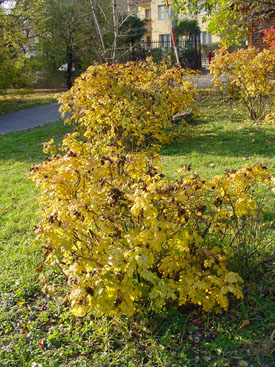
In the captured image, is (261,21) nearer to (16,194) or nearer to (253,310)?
(16,194)

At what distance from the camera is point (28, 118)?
12.5 m

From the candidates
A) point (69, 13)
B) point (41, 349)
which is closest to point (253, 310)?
point (41, 349)

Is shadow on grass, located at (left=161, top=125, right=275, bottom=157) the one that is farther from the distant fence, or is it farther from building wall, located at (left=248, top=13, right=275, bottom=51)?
the distant fence

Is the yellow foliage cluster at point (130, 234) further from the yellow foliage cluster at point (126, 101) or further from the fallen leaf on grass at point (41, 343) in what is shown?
the yellow foliage cluster at point (126, 101)

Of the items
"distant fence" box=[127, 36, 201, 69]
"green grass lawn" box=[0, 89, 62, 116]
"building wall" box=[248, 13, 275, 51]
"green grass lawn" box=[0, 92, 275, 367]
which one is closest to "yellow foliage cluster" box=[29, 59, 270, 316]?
"green grass lawn" box=[0, 92, 275, 367]

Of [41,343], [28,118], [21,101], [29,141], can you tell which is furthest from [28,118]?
[41,343]

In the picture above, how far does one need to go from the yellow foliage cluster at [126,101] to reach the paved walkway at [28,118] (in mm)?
4263

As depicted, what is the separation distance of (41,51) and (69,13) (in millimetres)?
2260

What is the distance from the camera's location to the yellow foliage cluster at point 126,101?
232 inches

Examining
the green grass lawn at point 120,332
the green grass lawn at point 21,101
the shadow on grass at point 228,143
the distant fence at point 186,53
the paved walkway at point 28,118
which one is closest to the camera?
the green grass lawn at point 120,332

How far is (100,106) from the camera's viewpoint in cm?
585

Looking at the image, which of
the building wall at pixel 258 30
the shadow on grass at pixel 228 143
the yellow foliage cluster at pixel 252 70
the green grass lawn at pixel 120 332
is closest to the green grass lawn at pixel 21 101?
the building wall at pixel 258 30

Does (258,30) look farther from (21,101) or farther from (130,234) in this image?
(130,234)

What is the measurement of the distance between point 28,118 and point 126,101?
730 cm
